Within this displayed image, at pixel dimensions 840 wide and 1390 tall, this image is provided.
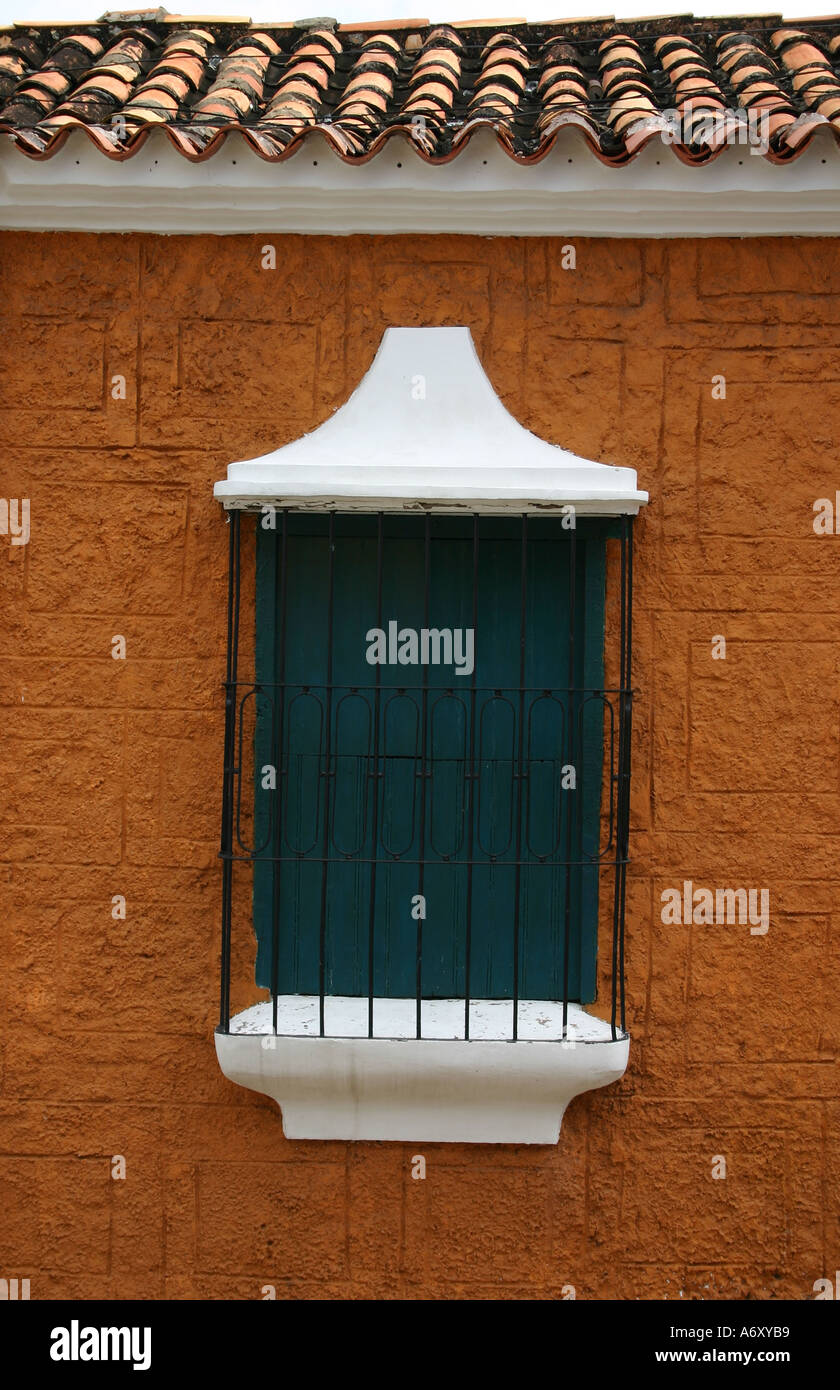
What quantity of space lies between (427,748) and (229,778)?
612 mm

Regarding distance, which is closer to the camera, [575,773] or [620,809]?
[620,809]

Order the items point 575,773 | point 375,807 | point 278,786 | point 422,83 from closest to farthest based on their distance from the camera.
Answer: point 375,807 → point 278,786 → point 575,773 → point 422,83

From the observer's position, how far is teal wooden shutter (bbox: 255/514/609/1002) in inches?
148

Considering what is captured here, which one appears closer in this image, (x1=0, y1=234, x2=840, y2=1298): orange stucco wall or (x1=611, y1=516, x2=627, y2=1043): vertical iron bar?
(x1=611, y1=516, x2=627, y2=1043): vertical iron bar

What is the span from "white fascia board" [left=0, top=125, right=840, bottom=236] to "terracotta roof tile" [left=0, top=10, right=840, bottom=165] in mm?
66

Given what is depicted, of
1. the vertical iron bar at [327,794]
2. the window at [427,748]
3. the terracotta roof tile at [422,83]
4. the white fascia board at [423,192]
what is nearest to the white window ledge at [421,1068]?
the window at [427,748]

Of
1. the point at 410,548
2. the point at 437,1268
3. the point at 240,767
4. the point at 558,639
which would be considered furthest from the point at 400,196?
the point at 437,1268

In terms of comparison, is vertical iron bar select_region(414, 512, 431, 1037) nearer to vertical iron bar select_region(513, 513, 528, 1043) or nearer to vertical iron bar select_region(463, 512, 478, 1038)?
vertical iron bar select_region(463, 512, 478, 1038)

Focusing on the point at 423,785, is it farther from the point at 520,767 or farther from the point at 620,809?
the point at 620,809

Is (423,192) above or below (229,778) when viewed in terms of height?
above

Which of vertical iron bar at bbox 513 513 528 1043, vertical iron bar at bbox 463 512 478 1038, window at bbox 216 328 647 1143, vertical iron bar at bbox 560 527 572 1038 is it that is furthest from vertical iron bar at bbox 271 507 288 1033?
vertical iron bar at bbox 560 527 572 1038

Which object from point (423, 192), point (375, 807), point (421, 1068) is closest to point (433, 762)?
point (375, 807)

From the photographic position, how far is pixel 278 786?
143 inches

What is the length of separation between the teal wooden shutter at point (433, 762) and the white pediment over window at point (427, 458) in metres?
0.18
